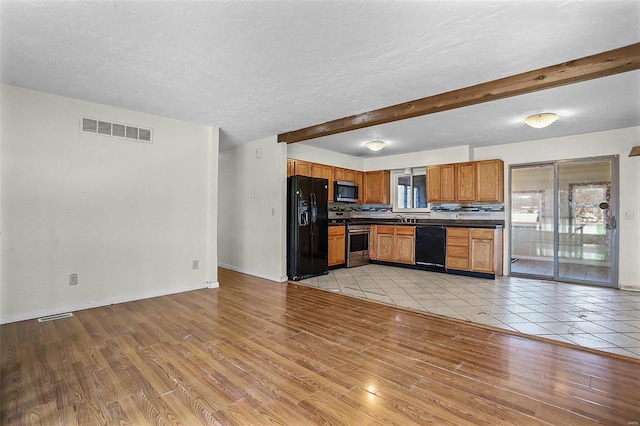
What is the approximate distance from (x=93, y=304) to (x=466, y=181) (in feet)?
20.0

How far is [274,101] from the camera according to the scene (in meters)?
3.55

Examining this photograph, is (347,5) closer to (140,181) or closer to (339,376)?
(339,376)

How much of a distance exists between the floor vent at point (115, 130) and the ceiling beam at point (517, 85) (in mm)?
2675

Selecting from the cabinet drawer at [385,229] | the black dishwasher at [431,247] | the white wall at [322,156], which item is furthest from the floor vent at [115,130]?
the black dishwasher at [431,247]

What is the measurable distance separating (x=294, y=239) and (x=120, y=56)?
3360mm

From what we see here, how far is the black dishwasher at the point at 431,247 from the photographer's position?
5.78m

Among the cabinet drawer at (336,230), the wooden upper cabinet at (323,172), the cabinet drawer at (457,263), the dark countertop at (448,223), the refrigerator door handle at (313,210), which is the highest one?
the wooden upper cabinet at (323,172)

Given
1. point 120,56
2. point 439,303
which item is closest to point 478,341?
point 439,303

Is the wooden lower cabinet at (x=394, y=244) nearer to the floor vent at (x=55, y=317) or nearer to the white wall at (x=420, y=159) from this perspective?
A: the white wall at (x=420, y=159)

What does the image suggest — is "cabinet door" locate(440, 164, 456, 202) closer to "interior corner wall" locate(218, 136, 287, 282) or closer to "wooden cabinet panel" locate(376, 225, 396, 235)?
"wooden cabinet panel" locate(376, 225, 396, 235)

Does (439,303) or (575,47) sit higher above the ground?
(575,47)

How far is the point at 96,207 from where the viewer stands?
3.65 m

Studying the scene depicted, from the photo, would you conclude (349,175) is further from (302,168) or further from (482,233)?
(482,233)

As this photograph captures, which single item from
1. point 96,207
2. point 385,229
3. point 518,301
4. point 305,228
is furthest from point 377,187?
point 96,207
